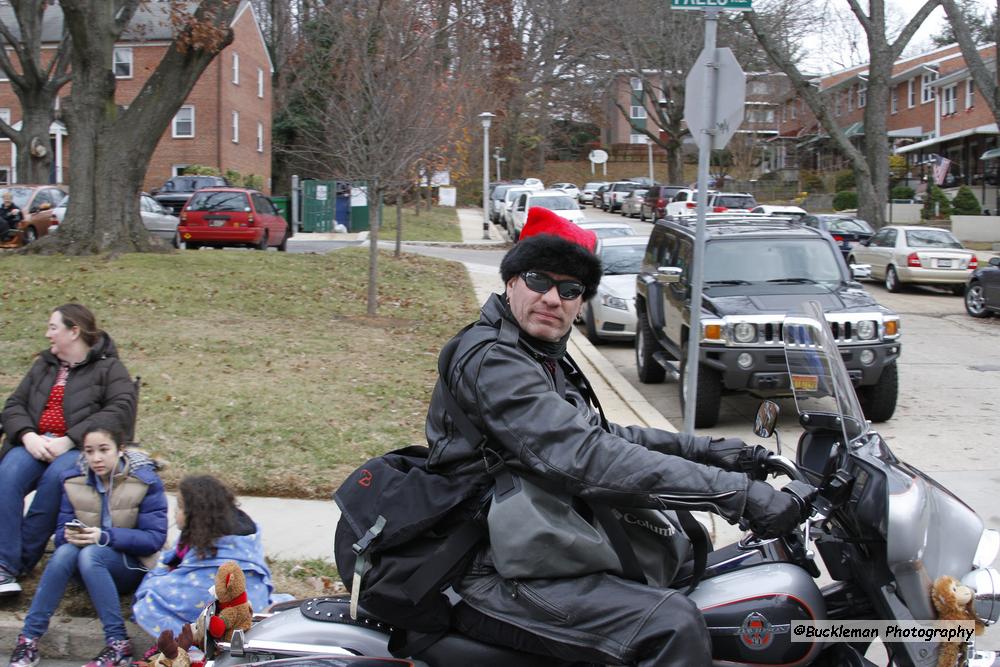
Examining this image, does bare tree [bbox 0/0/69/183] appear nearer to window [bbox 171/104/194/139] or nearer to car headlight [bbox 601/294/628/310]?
window [bbox 171/104/194/139]

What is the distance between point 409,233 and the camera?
35625 millimetres

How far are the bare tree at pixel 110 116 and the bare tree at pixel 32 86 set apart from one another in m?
16.1

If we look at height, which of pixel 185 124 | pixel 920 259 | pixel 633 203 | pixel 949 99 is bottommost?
pixel 920 259

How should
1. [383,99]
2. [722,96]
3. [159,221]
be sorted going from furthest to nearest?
[159,221] < [383,99] < [722,96]

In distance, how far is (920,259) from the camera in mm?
22812

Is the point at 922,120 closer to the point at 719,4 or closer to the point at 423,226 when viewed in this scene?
the point at 423,226

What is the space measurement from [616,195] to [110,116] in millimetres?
38283

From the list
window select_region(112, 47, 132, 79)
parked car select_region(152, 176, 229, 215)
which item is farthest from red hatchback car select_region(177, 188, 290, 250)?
window select_region(112, 47, 132, 79)

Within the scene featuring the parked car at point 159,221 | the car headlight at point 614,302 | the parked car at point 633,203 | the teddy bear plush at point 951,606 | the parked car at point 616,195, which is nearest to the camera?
the teddy bear plush at point 951,606

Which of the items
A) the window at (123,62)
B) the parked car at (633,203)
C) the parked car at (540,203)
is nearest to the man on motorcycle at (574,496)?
the parked car at (540,203)

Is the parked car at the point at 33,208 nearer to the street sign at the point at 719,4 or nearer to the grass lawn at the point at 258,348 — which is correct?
the grass lawn at the point at 258,348

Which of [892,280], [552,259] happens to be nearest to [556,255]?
[552,259]

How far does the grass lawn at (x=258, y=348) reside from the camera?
7.50m

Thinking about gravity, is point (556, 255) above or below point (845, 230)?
below
